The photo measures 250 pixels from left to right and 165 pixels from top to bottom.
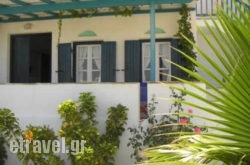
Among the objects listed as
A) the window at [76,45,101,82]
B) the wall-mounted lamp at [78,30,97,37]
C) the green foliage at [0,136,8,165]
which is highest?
the wall-mounted lamp at [78,30,97,37]

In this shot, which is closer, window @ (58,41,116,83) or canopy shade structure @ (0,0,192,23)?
canopy shade structure @ (0,0,192,23)

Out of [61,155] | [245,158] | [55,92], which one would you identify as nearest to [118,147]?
[61,155]

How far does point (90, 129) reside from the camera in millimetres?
7965

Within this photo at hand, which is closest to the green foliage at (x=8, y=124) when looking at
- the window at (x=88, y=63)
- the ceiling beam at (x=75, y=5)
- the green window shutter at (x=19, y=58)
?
the ceiling beam at (x=75, y=5)

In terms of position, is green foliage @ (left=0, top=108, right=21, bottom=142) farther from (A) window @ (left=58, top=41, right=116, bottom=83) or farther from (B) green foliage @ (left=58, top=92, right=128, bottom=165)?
(A) window @ (left=58, top=41, right=116, bottom=83)

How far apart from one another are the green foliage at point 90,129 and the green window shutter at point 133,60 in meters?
3.05

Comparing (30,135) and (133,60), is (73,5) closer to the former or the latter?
(133,60)

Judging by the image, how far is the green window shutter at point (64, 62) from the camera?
11.8 m

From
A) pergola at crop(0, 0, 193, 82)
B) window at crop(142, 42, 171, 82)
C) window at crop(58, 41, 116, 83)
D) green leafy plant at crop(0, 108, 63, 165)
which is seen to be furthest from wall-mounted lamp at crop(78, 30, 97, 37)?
green leafy plant at crop(0, 108, 63, 165)

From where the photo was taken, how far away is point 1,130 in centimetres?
777

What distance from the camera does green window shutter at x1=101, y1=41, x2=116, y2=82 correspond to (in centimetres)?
1145

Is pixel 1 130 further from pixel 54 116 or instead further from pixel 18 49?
pixel 18 49

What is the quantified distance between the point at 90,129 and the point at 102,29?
445 centimetres

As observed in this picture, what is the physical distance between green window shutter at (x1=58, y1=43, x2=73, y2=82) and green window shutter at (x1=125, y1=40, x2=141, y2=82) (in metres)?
1.70
